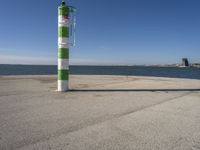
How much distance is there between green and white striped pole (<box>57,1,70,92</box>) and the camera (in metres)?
10.8

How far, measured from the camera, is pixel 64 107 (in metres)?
6.96

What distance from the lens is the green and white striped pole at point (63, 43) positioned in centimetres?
1079

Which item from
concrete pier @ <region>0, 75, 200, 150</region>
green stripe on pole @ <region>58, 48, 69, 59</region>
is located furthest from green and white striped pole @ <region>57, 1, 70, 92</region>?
concrete pier @ <region>0, 75, 200, 150</region>

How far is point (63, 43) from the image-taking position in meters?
10.8

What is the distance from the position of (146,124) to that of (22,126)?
2844 millimetres

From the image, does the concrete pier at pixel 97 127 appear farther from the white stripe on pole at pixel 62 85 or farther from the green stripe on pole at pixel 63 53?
the green stripe on pole at pixel 63 53

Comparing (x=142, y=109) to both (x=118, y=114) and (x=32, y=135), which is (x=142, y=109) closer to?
(x=118, y=114)

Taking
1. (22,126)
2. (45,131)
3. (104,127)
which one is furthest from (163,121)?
(22,126)

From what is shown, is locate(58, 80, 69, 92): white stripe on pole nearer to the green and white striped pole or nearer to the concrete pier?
the green and white striped pole

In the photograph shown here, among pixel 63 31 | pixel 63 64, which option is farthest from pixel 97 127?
pixel 63 31

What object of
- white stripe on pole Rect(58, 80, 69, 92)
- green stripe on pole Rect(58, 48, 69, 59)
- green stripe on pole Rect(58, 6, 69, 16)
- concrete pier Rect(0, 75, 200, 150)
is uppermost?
green stripe on pole Rect(58, 6, 69, 16)

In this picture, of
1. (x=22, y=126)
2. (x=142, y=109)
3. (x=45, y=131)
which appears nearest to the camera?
(x=45, y=131)

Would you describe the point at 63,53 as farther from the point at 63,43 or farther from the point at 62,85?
the point at 62,85

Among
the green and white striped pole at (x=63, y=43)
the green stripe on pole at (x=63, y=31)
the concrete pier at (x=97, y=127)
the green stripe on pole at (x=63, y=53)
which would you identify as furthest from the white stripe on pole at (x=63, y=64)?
the concrete pier at (x=97, y=127)
